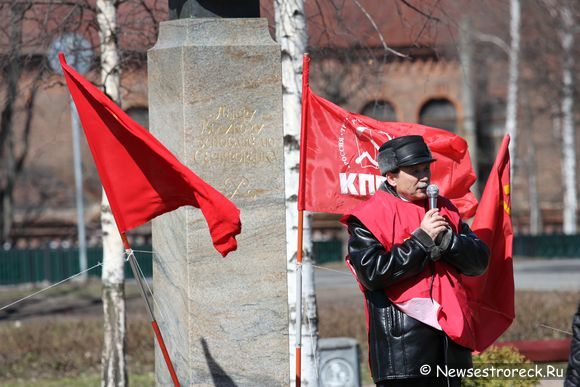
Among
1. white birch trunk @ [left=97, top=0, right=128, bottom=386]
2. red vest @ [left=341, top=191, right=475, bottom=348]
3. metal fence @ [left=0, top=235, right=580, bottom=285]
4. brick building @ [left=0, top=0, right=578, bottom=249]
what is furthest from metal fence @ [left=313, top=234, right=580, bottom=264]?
red vest @ [left=341, top=191, right=475, bottom=348]

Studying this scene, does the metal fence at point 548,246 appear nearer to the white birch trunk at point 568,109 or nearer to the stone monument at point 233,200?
the white birch trunk at point 568,109

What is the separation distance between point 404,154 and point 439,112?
40.3 metres

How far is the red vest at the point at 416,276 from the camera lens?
6.30 m

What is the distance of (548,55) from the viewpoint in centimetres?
3362

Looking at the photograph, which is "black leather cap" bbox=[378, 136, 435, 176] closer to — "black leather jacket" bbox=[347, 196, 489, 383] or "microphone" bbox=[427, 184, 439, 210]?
"microphone" bbox=[427, 184, 439, 210]

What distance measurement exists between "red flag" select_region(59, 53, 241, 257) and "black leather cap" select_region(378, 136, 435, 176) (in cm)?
121

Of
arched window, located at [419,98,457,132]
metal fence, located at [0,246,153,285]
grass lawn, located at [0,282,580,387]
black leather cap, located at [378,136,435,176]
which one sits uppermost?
arched window, located at [419,98,457,132]

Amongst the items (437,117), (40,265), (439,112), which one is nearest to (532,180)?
(437,117)

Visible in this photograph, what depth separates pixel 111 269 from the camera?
464 inches

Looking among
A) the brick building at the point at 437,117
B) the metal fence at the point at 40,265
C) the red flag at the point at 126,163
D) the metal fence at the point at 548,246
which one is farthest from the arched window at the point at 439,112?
the red flag at the point at 126,163

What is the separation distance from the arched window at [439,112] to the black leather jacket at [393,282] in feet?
127

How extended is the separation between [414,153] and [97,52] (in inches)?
305

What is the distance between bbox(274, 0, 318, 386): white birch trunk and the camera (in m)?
10.1

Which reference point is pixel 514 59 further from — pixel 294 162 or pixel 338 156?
pixel 338 156
